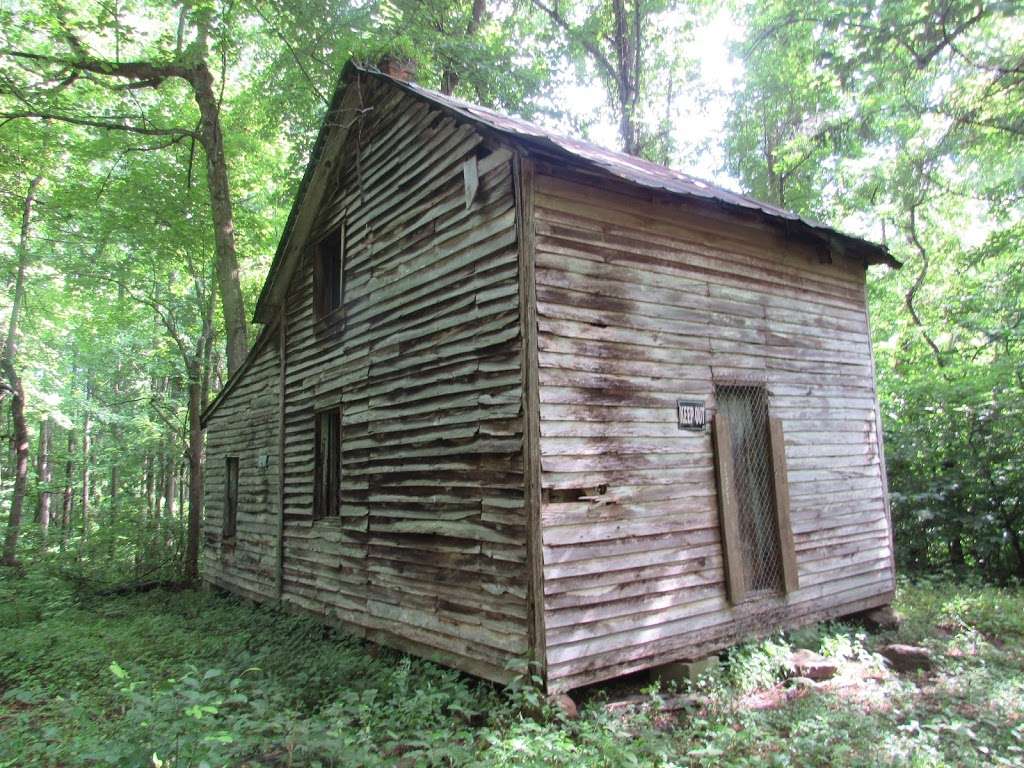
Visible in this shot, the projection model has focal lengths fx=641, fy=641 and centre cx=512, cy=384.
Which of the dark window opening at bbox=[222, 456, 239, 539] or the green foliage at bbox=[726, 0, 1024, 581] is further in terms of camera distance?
the dark window opening at bbox=[222, 456, 239, 539]

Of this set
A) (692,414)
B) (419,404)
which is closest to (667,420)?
(692,414)

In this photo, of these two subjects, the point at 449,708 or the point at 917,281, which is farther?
the point at 917,281

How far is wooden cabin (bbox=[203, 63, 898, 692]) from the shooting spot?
5.63 meters

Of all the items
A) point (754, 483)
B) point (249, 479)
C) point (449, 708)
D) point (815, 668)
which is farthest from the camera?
point (249, 479)

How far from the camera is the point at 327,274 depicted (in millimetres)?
10008

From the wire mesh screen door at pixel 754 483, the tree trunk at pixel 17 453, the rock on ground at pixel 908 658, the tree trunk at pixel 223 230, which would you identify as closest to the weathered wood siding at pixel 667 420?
the wire mesh screen door at pixel 754 483

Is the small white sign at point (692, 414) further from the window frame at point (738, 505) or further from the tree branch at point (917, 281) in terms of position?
the tree branch at point (917, 281)

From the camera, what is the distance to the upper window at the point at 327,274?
9758 mm

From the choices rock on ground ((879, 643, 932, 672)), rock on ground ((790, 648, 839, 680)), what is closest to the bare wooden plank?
rock on ground ((790, 648, 839, 680))

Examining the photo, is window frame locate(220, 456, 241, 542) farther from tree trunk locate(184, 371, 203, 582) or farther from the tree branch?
the tree branch

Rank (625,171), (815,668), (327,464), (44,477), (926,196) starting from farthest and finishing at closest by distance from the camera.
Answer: (44,477)
(926,196)
(327,464)
(815,668)
(625,171)

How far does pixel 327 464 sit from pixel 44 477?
2936 cm

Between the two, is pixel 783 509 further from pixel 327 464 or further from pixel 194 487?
pixel 194 487

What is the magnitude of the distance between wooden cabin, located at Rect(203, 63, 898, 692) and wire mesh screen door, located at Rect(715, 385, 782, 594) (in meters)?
0.03
